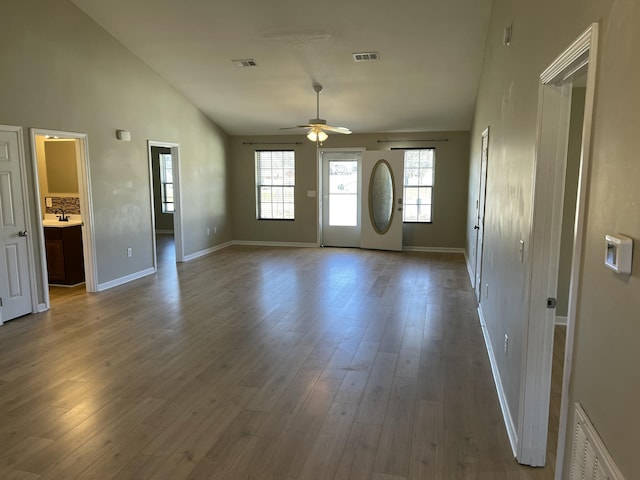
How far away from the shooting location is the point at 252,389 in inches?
126

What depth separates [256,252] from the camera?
351 inches

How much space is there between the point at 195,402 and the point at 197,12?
4180 millimetres

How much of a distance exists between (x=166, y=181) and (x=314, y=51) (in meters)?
7.22

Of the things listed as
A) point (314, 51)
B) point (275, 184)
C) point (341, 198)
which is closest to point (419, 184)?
point (341, 198)

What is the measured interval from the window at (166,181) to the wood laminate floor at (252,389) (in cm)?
629

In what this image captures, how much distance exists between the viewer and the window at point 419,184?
8.86 meters

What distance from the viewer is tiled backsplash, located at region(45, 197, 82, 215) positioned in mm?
6594

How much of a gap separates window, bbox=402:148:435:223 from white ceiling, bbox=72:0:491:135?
33.2 inches

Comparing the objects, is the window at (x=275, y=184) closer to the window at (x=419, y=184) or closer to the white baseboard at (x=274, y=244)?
the white baseboard at (x=274, y=244)

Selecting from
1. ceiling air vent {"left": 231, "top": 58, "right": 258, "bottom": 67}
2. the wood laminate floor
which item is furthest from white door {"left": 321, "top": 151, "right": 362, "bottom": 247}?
the wood laminate floor

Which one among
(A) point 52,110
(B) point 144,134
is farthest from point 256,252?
(A) point 52,110

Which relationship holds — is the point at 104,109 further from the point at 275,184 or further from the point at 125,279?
the point at 275,184

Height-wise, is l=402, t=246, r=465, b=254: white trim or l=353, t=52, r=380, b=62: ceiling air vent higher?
l=353, t=52, r=380, b=62: ceiling air vent

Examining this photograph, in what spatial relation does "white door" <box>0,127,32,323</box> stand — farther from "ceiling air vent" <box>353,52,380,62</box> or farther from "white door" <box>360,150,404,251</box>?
"white door" <box>360,150,404,251</box>
